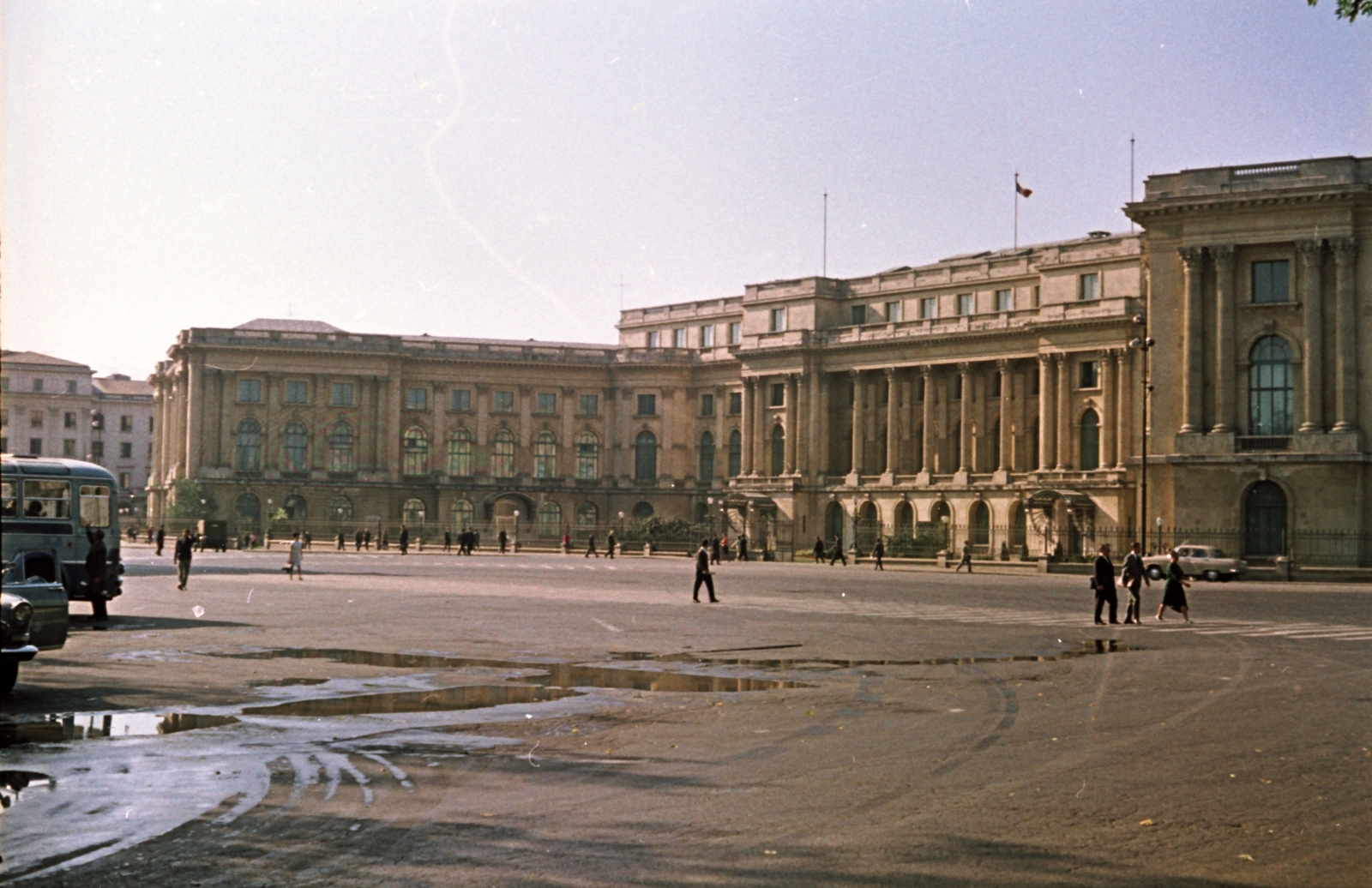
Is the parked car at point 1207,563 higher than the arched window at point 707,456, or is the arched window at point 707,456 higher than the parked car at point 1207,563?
the arched window at point 707,456

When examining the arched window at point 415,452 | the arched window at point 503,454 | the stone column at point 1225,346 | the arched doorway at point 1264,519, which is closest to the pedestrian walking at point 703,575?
the arched doorway at point 1264,519

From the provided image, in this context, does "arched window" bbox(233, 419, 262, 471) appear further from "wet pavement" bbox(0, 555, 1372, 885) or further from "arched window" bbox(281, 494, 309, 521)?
"wet pavement" bbox(0, 555, 1372, 885)

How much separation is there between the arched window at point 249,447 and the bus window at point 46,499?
9200 cm

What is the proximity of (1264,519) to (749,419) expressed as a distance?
47.0 metres

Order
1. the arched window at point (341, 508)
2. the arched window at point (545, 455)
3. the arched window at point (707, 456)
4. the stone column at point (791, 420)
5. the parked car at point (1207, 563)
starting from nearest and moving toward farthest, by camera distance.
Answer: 1. the parked car at point (1207, 563)
2. the stone column at point (791, 420)
3. the arched window at point (341, 508)
4. the arched window at point (707, 456)
5. the arched window at point (545, 455)

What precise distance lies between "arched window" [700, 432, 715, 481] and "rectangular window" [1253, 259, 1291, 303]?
56342 millimetres

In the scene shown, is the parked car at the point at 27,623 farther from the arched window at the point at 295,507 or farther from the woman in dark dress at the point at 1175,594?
the arched window at the point at 295,507

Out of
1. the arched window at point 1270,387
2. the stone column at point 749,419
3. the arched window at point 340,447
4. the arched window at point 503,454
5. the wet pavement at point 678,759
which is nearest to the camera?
the wet pavement at point 678,759

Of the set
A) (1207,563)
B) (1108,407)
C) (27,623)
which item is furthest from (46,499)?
(1108,407)

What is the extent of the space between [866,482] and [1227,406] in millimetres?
35699

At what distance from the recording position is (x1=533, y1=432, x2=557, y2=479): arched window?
409 feet

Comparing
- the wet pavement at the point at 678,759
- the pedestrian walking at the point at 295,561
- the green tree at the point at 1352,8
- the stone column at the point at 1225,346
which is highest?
the stone column at the point at 1225,346

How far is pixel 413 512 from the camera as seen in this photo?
397 feet

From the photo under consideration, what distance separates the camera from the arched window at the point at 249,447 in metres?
119
